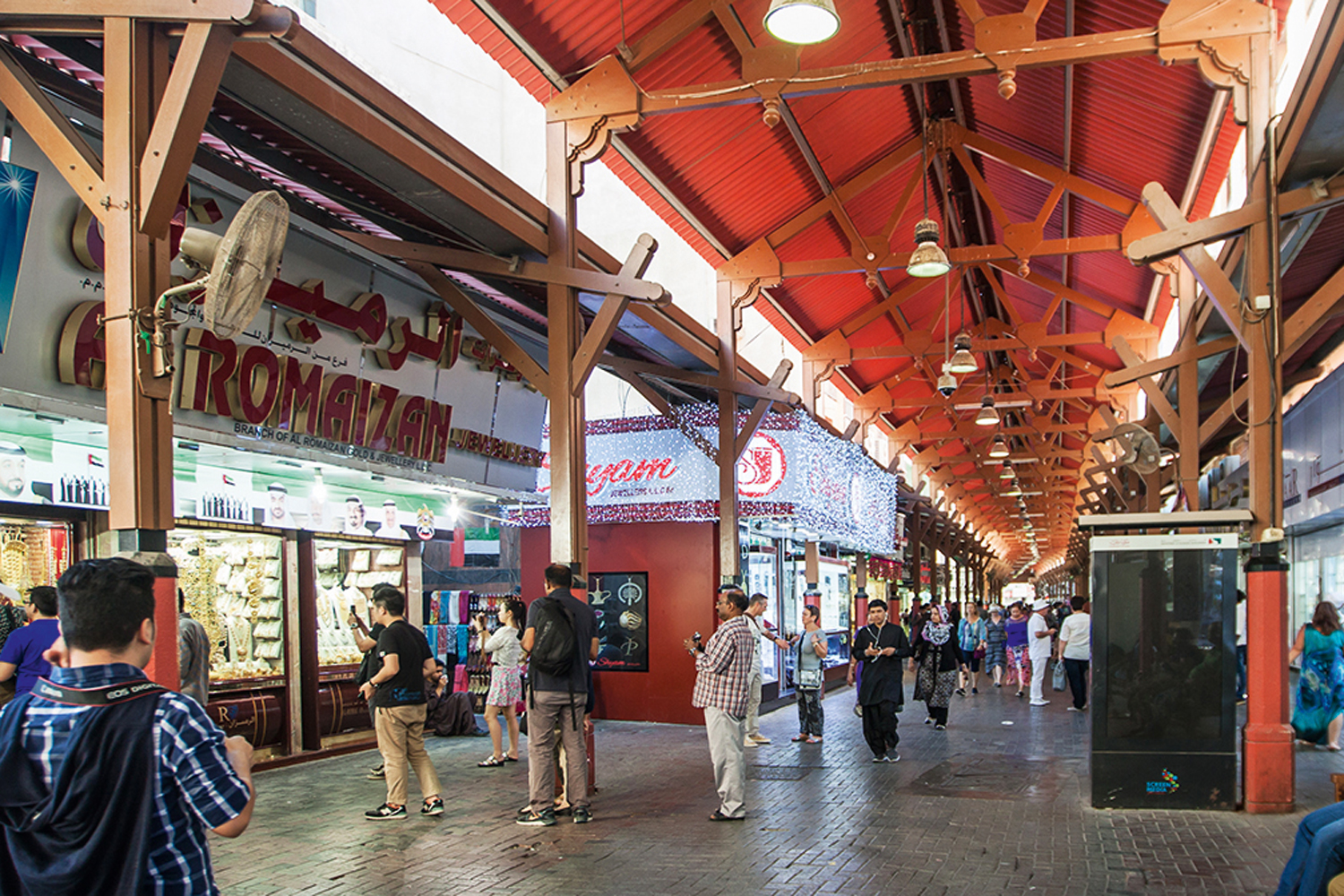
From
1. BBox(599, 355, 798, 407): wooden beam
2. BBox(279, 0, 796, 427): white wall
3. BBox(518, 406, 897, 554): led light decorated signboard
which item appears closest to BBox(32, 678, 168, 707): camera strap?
BBox(279, 0, 796, 427): white wall

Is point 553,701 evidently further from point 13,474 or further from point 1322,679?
point 1322,679

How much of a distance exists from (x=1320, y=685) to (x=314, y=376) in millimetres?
10128

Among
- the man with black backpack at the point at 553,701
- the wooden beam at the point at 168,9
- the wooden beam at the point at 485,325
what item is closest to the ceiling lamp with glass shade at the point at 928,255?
the wooden beam at the point at 485,325

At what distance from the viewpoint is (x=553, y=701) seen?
8281mm

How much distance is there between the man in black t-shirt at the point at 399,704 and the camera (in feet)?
27.2

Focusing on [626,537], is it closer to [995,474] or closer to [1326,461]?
[1326,461]

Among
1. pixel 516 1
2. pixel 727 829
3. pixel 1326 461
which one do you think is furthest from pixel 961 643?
pixel 516 1

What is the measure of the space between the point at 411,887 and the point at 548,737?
1.97 metres

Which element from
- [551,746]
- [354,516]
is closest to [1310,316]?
[551,746]

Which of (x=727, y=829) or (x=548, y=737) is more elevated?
(x=548, y=737)

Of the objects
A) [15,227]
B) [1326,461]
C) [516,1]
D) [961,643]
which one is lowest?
[961,643]

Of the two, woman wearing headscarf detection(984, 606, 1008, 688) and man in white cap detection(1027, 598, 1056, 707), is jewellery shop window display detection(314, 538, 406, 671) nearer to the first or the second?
man in white cap detection(1027, 598, 1056, 707)

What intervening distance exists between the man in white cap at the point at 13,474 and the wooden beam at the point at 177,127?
4.11 metres

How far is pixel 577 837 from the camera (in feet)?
25.5
